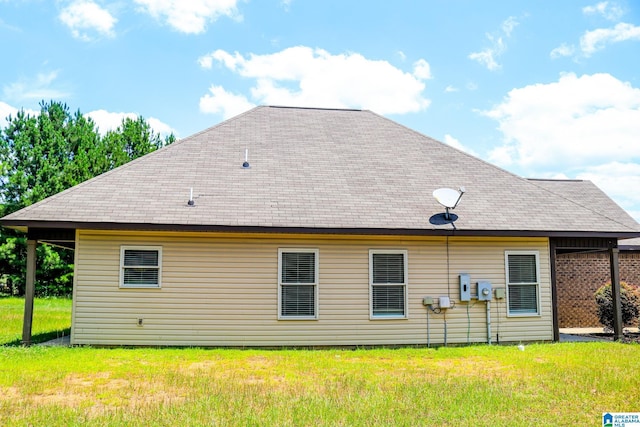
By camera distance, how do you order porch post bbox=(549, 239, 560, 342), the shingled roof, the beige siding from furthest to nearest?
porch post bbox=(549, 239, 560, 342), the shingled roof, the beige siding

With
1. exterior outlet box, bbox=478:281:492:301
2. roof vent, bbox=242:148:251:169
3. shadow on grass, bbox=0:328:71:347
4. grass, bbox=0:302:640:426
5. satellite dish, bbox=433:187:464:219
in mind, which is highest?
roof vent, bbox=242:148:251:169

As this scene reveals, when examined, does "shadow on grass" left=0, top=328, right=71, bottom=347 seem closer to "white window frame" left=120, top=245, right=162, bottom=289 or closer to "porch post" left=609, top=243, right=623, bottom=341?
"white window frame" left=120, top=245, right=162, bottom=289

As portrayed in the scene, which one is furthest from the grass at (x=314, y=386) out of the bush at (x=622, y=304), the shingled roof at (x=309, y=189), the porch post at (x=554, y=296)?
the bush at (x=622, y=304)

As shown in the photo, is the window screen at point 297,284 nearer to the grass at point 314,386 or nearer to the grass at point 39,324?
the grass at point 314,386

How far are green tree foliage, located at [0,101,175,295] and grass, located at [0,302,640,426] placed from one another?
1965 cm

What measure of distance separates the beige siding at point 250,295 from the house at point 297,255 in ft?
0.07

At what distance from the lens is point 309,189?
11.8m

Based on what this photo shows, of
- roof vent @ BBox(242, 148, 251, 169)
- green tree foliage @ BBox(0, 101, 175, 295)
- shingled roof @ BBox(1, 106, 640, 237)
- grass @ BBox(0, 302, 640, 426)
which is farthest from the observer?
green tree foliage @ BBox(0, 101, 175, 295)

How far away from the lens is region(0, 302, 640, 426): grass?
223 inches

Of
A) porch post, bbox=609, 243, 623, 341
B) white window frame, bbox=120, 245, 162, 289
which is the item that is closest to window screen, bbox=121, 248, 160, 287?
white window frame, bbox=120, 245, 162, 289

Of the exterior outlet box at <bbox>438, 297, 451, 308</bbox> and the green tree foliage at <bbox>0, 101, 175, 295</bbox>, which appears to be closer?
the exterior outlet box at <bbox>438, 297, 451, 308</bbox>

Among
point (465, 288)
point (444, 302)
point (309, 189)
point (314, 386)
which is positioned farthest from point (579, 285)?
point (314, 386)

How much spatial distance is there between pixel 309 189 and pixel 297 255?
5.76 ft

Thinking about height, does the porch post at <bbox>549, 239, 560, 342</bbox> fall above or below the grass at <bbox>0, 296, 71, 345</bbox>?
above
